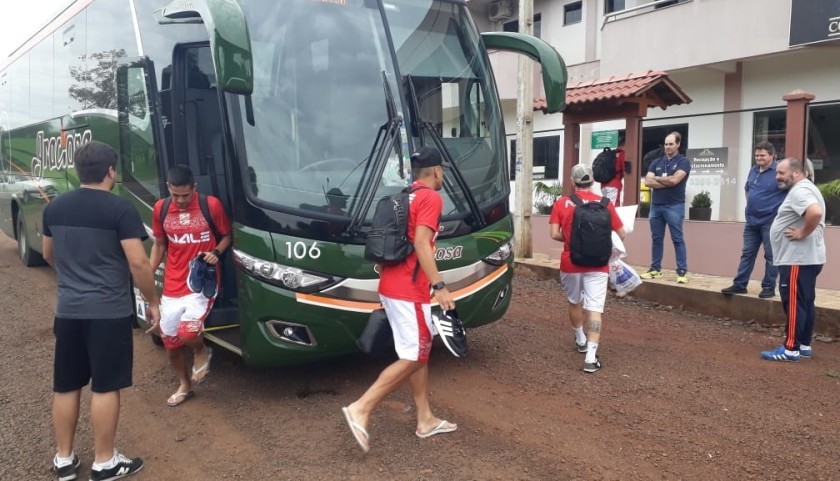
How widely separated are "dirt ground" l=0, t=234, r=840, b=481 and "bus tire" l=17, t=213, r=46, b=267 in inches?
178

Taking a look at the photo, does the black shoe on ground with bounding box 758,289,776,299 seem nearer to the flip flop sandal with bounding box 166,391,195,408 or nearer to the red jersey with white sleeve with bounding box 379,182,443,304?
the red jersey with white sleeve with bounding box 379,182,443,304

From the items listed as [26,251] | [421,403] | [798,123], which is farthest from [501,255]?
[26,251]

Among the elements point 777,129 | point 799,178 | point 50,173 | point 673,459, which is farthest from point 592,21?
point 673,459

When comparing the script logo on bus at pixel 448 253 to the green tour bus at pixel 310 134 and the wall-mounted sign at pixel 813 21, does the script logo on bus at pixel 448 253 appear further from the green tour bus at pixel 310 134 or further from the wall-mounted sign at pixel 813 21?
the wall-mounted sign at pixel 813 21

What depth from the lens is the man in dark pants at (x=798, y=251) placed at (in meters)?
5.26

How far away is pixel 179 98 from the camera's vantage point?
5.12 m

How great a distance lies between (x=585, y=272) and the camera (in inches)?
208

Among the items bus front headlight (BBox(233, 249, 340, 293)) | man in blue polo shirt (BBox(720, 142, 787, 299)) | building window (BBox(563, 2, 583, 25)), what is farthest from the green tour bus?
building window (BBox(563, 2, 583, 25))

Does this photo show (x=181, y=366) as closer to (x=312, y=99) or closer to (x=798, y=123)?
(x=312, y=99)

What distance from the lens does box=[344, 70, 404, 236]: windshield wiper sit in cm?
436

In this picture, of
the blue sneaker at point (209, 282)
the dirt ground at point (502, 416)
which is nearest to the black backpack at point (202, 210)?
the blue sneaker at point (209, 282)

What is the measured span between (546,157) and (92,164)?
13488 millimetres

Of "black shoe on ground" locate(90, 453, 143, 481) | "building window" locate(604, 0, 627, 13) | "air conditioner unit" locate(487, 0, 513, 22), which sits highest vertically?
"air conditioner unit" locate(487, 0, 513, 22)

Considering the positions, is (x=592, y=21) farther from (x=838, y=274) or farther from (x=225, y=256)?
(x=225, y=256)
